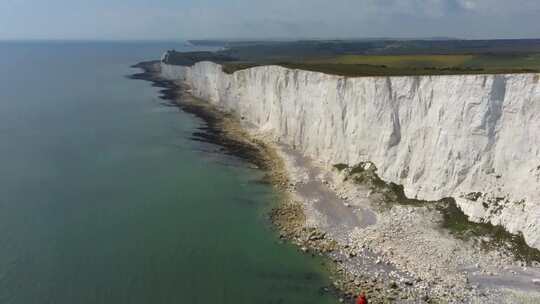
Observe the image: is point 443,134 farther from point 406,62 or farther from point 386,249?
point 406,62

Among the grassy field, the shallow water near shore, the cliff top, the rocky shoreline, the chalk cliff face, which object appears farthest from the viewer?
the cliff top

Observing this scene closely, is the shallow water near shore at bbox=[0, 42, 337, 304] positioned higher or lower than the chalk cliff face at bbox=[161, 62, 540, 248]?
lower

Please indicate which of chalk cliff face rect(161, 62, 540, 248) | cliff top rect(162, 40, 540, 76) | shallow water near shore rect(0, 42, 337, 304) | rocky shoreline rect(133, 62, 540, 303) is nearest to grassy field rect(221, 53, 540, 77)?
cliff top rect(162, 40, 540, 76)

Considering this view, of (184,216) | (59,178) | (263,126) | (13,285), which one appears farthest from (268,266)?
(263,126)

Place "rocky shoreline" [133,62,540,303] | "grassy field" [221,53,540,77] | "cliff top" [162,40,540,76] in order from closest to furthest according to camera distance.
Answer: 1. "rocky shoreline" [133,62,540,303]
2. "grassy field" [221,53,540,77]
3. "cliff top" [162,40,540,76]

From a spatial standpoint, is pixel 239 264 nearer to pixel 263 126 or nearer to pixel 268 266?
pixel 268 266

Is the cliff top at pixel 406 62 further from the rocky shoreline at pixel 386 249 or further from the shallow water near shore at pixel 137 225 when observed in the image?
the shallow water near shore at pixel 137 225

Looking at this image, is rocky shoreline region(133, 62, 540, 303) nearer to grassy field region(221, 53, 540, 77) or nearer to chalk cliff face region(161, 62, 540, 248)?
chalk cliff face region(161, 62, 540, 248)

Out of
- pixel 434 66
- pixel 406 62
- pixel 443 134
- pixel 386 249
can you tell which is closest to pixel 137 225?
pixel 386 249
